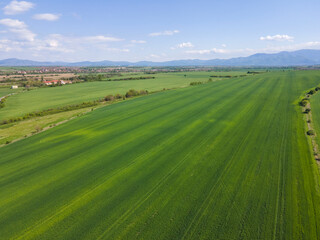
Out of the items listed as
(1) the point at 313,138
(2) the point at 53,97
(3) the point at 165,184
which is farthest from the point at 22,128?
(1) the point at 313,138

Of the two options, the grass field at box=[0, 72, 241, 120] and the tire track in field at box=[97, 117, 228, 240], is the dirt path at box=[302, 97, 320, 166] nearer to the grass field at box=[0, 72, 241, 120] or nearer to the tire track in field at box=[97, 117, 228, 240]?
the tire track in field at box=[97, 117, 228, 240]

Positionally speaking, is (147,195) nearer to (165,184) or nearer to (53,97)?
(165,184)

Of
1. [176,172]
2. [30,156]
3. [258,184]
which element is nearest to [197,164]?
[176,172]

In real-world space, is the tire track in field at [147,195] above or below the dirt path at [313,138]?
below

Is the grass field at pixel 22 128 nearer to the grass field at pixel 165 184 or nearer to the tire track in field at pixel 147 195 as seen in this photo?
the grass field at pixel 165 184

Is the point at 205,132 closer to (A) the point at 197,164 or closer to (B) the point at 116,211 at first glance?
(A) the point at 197,164

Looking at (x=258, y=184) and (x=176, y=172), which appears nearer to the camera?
(x=258, y=184)

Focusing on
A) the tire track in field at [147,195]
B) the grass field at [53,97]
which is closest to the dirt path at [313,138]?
the tire track in field at [147,195]

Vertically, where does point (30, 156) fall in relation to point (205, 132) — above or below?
below

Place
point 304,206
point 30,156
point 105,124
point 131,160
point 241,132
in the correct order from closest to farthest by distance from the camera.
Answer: point 304,206, point 131,160, point 30,156, point 241,132, point 105,124
